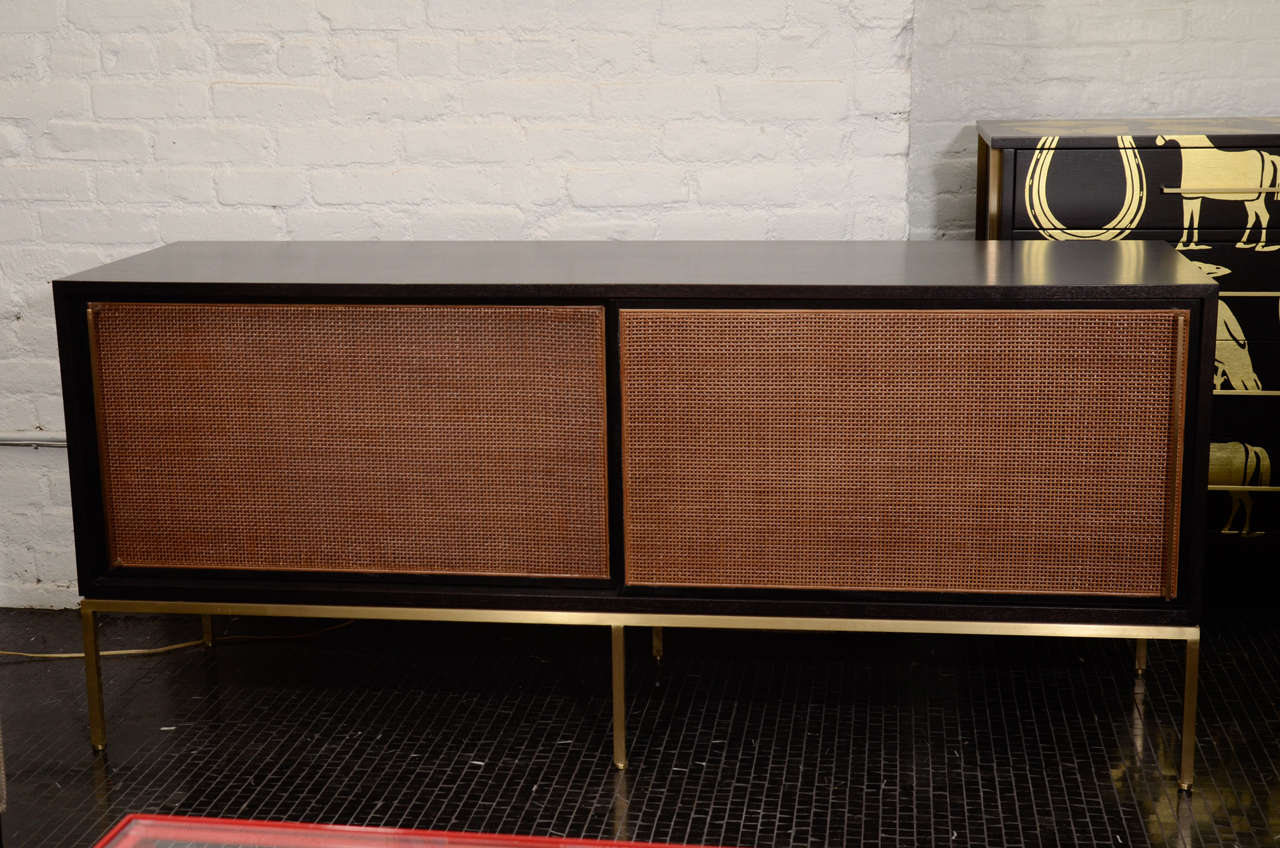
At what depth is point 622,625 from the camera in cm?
221

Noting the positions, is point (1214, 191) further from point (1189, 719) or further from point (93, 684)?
point (93, 684)

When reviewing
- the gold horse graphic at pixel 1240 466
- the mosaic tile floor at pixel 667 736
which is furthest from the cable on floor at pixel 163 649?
the gold horse graphic at pixel 1240 466

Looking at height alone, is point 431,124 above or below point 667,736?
above

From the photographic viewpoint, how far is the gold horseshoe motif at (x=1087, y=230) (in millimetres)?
2549

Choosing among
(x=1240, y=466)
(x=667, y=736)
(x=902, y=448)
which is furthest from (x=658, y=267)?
(x=1240, y=466)

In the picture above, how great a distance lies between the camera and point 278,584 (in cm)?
229

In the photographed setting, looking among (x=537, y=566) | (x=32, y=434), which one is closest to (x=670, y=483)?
(x=537, y=566)

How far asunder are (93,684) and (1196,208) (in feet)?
7.03

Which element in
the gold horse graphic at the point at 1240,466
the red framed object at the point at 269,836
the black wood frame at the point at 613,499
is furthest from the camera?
the gold horse graphic at the point at 1240,466

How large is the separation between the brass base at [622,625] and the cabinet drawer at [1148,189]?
0.81 meters

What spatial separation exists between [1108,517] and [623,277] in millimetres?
819

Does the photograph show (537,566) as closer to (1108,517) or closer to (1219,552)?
(1108,517)

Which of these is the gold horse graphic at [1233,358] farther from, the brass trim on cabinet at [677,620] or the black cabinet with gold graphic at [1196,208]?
the brass trim on cabinet at [677,620]

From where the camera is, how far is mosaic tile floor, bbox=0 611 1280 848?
2.08m
